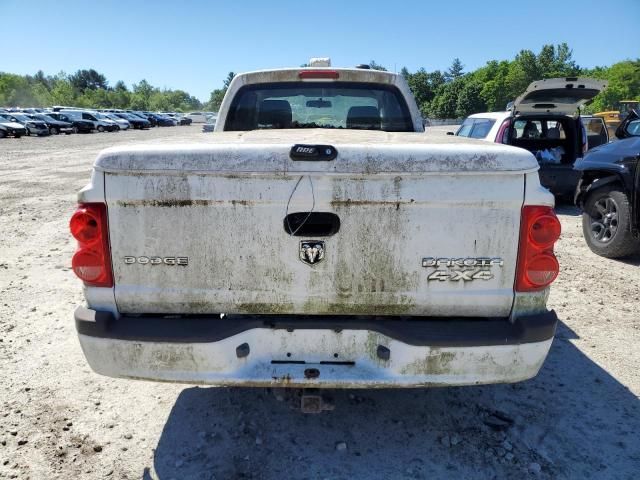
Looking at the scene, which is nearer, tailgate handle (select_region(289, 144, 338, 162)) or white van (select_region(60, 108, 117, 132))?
tailgate handle (select_region(289, 144, 338, 162))

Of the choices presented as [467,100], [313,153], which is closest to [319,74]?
[313,153]

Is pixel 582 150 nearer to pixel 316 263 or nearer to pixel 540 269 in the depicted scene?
pixel 540 269

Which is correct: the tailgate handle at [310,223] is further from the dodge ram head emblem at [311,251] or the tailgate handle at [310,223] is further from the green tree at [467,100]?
the green tree at [467,100]

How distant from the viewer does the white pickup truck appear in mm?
2146

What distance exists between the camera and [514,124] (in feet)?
31.4

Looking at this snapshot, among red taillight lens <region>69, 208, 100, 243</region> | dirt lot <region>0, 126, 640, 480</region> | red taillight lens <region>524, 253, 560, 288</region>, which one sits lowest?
dirt lot <region>0, 126, 640, 480</region>

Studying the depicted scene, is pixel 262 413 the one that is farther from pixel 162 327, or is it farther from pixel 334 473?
pixel 162 327

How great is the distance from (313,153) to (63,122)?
1720 inches

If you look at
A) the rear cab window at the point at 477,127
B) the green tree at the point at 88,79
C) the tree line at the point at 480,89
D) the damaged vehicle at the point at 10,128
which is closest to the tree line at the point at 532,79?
the tree line at the point at 480,89

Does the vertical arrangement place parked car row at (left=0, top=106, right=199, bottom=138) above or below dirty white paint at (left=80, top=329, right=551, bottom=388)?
above

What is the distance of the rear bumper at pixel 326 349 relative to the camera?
221cm

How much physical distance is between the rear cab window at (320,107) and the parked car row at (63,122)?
34214 mm

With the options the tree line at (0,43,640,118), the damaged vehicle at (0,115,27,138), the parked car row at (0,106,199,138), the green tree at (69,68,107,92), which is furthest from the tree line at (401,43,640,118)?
the green tree at (69,68,107,92)

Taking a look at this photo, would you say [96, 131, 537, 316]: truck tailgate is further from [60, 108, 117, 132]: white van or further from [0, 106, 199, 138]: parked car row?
[60, 108, 117, 132]: white van
